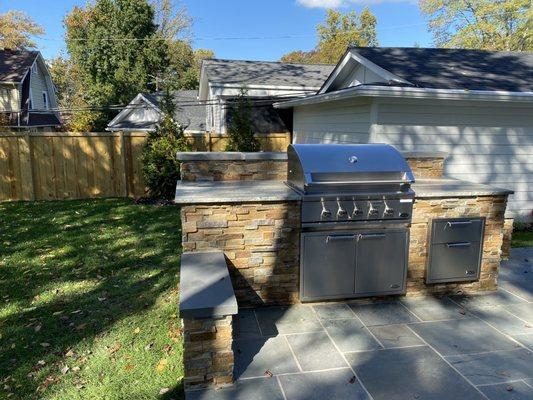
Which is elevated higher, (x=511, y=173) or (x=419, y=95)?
(x=419, y=95)

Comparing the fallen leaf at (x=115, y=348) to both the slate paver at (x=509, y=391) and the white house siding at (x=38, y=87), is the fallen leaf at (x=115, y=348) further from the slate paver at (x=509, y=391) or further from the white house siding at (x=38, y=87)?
the white house siding at (x=38, y=87)

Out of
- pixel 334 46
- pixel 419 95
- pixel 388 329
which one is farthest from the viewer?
pixel 334 46

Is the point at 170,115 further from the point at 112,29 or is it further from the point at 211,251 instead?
the point at 112,29

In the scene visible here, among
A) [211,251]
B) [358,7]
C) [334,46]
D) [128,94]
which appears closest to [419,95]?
[211,251]

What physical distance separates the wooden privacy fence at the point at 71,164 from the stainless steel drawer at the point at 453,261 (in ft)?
23.5

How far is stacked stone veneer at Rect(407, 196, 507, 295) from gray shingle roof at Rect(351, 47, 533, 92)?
111 inches

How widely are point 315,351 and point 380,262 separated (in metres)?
1.12

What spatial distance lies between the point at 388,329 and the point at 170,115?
7.41 meters

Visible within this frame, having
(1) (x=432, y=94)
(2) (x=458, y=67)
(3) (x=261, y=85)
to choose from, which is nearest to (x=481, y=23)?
(3) (x=261, y=85)

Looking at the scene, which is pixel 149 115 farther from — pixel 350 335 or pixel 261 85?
pixel 350 335

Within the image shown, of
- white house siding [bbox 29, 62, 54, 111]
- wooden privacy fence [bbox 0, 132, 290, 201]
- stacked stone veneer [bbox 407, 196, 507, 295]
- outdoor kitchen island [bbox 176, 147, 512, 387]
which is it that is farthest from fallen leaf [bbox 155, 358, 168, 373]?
white house siding [bbox 29, 62, 54, 111]

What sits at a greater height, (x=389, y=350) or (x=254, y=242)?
(x=254, y=242)

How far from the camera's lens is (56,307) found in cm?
407

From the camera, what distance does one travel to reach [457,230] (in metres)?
4.06
